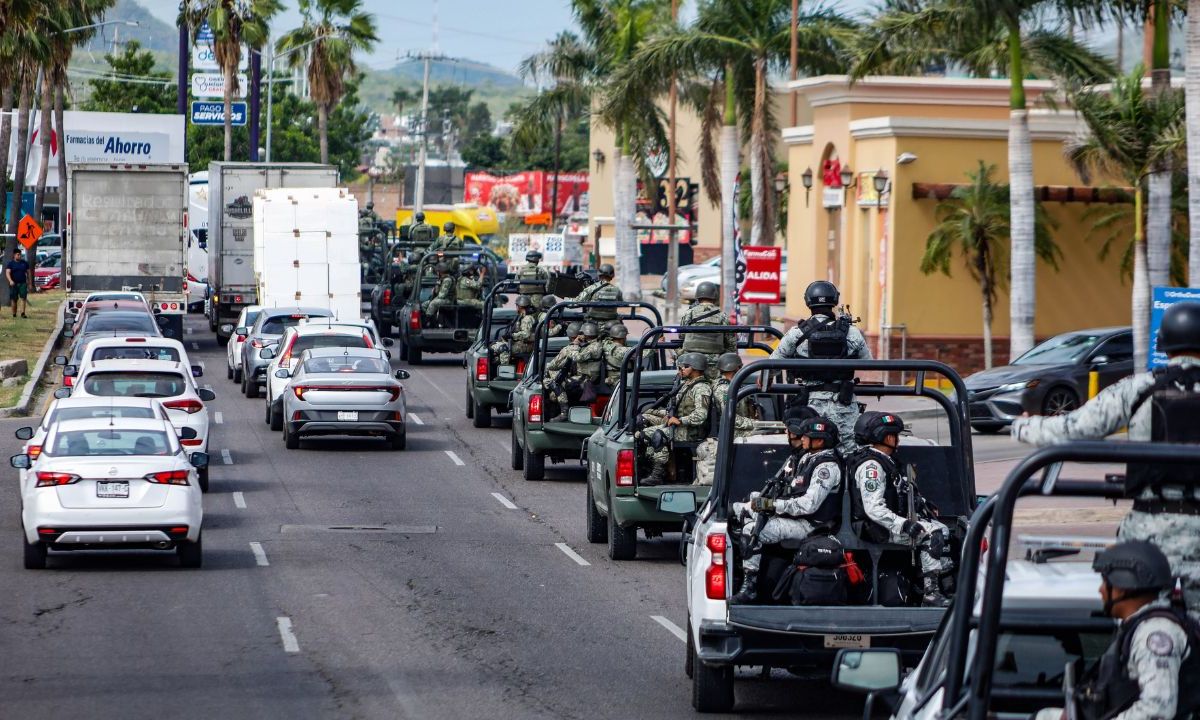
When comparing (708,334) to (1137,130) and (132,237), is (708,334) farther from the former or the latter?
(132,237)

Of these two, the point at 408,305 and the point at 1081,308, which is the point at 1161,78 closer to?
the point at 1081,308

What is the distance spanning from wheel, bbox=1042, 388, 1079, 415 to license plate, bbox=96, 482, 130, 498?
16267mm

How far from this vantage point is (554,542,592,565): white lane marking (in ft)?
57.3

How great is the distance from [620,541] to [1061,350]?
14700 mm

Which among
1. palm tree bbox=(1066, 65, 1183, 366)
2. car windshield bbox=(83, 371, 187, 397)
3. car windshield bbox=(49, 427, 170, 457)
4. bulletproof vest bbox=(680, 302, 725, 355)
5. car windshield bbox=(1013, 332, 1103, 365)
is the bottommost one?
car windshield bbox=(49, 427, 170, 457)

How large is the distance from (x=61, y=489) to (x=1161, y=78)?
1928 centimetres

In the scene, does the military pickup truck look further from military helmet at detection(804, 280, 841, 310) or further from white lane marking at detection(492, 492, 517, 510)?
white lane marking at detection(492, 492, 517, 510)

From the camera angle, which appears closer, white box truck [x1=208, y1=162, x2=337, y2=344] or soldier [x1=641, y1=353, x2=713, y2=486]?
soldier [x1=641, y1=353, x2=713, y2=486]

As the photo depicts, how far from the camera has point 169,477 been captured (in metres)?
16.8

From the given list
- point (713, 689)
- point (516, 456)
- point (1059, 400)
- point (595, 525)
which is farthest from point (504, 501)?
point (713, 689)

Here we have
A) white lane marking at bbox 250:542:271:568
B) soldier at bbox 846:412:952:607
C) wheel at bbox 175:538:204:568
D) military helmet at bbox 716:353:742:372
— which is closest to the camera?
soldier at bbox 846:412:952:607

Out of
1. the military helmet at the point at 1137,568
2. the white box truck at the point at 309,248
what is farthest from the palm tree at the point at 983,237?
the military helmet at the point at 1137,568

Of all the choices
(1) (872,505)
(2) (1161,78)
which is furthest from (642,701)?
(2) (1161,78)

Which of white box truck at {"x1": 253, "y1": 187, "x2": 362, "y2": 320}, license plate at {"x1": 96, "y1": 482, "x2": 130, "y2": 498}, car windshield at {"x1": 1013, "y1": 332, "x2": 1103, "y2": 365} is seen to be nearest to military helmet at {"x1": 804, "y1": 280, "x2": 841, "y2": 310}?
license plate at {"x1": 96, "y1": 482, "x2": 130, "y2": 498}
